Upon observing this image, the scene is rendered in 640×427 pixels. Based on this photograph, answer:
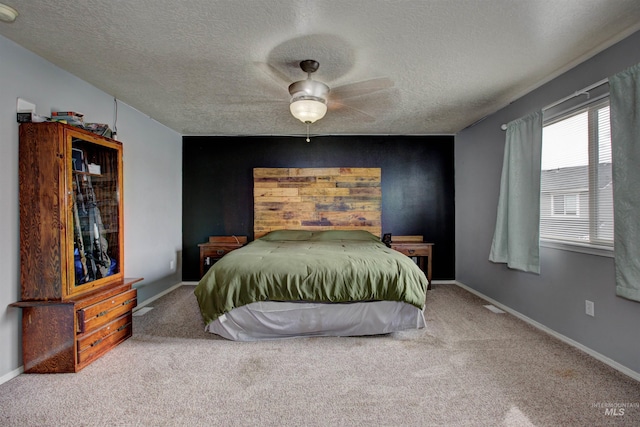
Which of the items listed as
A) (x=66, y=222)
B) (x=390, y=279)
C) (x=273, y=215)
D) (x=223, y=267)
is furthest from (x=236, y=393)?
(x=273, y=215)

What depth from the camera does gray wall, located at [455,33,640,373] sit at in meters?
2.12

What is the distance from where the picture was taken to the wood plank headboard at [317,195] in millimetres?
4637

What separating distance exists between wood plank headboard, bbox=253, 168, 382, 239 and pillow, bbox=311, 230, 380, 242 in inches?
10.1

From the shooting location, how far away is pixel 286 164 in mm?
4707

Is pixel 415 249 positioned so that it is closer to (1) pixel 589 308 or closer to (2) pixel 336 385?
(1) pixel 589 308

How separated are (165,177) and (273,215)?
157cm

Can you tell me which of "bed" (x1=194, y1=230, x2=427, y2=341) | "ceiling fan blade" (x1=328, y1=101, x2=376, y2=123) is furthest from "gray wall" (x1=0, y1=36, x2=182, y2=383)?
"ceiling fan blade" (x1=328, y1=101, x2=376, y2=123)

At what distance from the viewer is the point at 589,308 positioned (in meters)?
2.36

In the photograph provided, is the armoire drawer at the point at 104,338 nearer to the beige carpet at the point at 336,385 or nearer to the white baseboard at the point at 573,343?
the beige carpet at the point at 336,385

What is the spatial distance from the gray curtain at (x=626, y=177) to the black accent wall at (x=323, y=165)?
266cm

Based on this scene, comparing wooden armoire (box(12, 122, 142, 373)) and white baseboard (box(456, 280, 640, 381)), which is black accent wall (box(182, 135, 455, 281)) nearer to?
white baseboard (box(456, 280, 640, 381))

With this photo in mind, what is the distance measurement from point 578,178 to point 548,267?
82 cm

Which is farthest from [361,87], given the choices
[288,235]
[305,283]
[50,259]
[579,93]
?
[50,259]

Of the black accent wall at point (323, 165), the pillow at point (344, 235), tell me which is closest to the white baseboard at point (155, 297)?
the black accent wall at point (323, 165)
